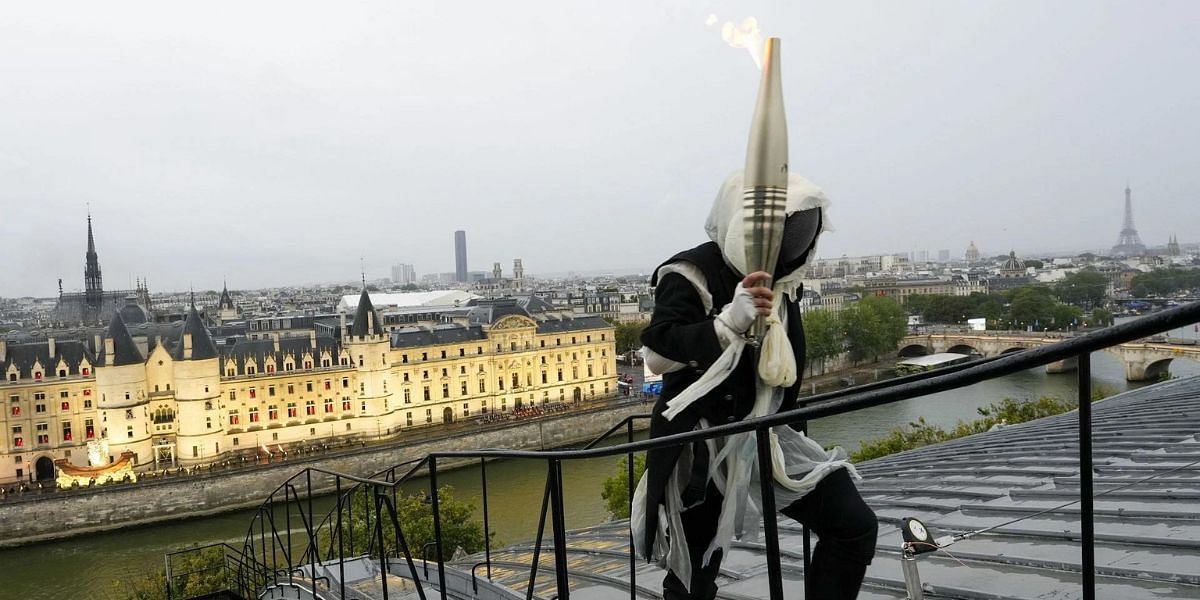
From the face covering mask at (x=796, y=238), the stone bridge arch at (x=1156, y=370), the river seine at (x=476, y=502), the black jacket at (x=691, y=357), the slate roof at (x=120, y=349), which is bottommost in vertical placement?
the river seine at (x=476, y=502)

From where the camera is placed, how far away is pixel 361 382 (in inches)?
1213

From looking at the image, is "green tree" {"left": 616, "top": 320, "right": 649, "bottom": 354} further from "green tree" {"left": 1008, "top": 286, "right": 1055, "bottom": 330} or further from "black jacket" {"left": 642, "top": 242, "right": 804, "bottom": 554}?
"black jacket" {"left": 642, "top": 242, "right": 804, "bottom": 554}

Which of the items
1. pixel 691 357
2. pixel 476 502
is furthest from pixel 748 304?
pixel 476 502

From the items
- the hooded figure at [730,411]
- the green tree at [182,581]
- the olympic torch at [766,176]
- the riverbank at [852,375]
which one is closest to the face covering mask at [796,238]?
the hooded figure at [730,411]

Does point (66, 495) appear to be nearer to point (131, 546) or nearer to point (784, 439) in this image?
point (131, 546)

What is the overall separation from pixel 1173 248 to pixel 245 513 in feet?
262

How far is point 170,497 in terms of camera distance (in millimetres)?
22547

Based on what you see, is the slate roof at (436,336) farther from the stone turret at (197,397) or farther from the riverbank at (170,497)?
the stone turret at (197,397)

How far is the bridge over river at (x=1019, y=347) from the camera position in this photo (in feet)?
88.7

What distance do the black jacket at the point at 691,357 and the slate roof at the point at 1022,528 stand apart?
0.59 m

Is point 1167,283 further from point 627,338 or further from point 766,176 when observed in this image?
point 766,176

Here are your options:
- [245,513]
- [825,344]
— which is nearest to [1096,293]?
[825,344]

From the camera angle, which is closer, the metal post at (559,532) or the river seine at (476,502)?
the metal post at (559,532)

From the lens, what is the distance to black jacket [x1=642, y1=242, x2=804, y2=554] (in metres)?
1.86
